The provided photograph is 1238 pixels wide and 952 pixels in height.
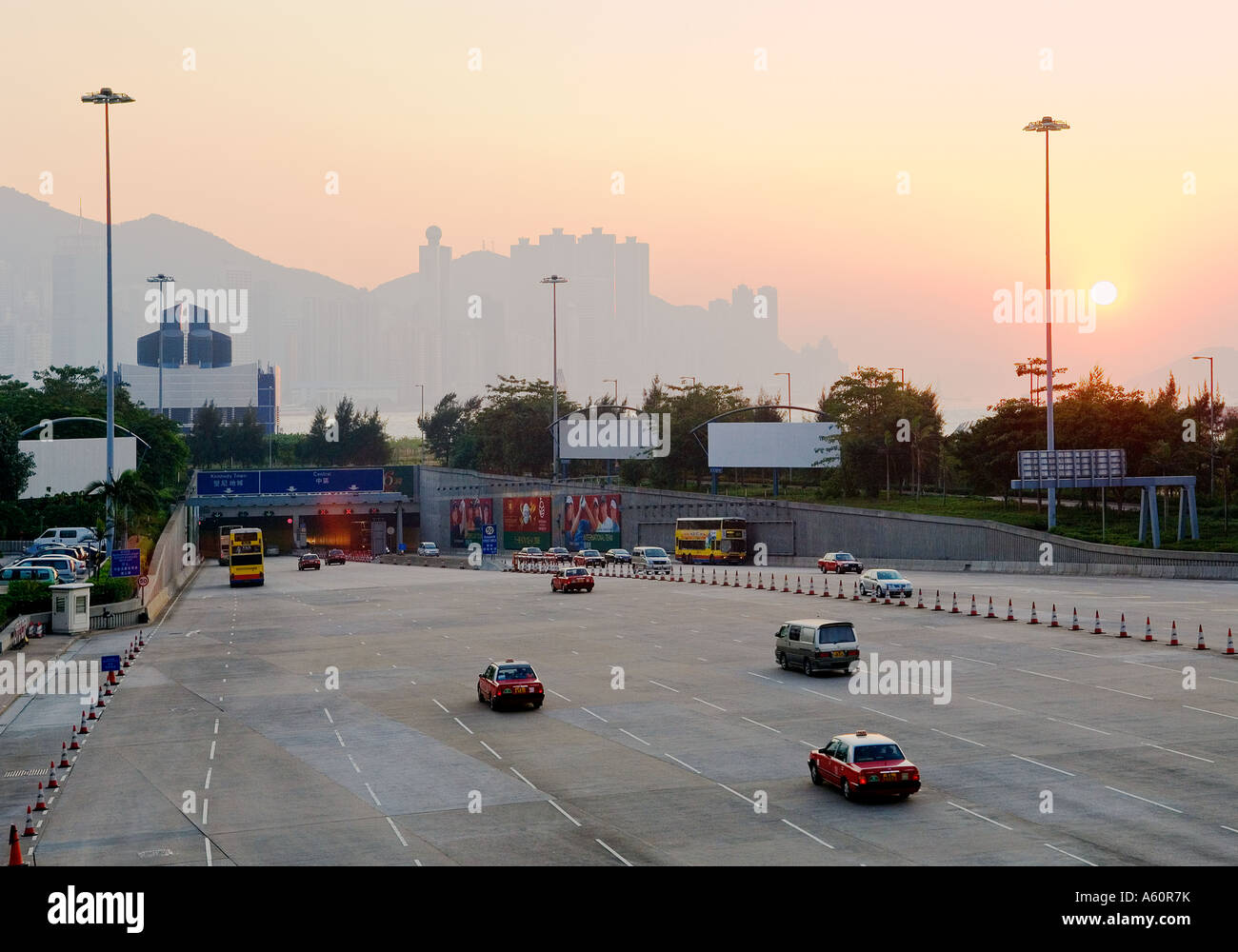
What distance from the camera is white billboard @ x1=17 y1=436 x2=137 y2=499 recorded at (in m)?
105

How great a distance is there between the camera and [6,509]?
9656 centimetres

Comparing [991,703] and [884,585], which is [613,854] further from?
[884,585]

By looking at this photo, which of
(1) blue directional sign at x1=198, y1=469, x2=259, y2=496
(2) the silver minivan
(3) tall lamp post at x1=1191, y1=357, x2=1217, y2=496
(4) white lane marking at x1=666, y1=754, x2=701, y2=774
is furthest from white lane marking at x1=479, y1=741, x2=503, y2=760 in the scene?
(1) blue directional sign at x1=198, y1=469, x2=259, y2=496

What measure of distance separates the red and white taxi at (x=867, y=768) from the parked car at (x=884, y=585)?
126 ft

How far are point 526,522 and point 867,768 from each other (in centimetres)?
11555

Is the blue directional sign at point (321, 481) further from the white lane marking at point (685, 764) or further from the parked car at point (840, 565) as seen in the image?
the white lane marking at point (685, 764)

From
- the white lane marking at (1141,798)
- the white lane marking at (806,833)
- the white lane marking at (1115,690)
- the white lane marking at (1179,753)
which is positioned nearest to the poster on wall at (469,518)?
the white lane marking at (1115,690)

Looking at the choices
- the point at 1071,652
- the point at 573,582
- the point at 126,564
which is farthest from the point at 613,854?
the point at 573,582

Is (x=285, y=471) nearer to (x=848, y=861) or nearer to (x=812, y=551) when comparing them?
(x=812, y=551)

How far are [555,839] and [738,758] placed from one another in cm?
773

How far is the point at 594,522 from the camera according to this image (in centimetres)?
13025

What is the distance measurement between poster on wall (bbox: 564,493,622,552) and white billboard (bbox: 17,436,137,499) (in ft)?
144
